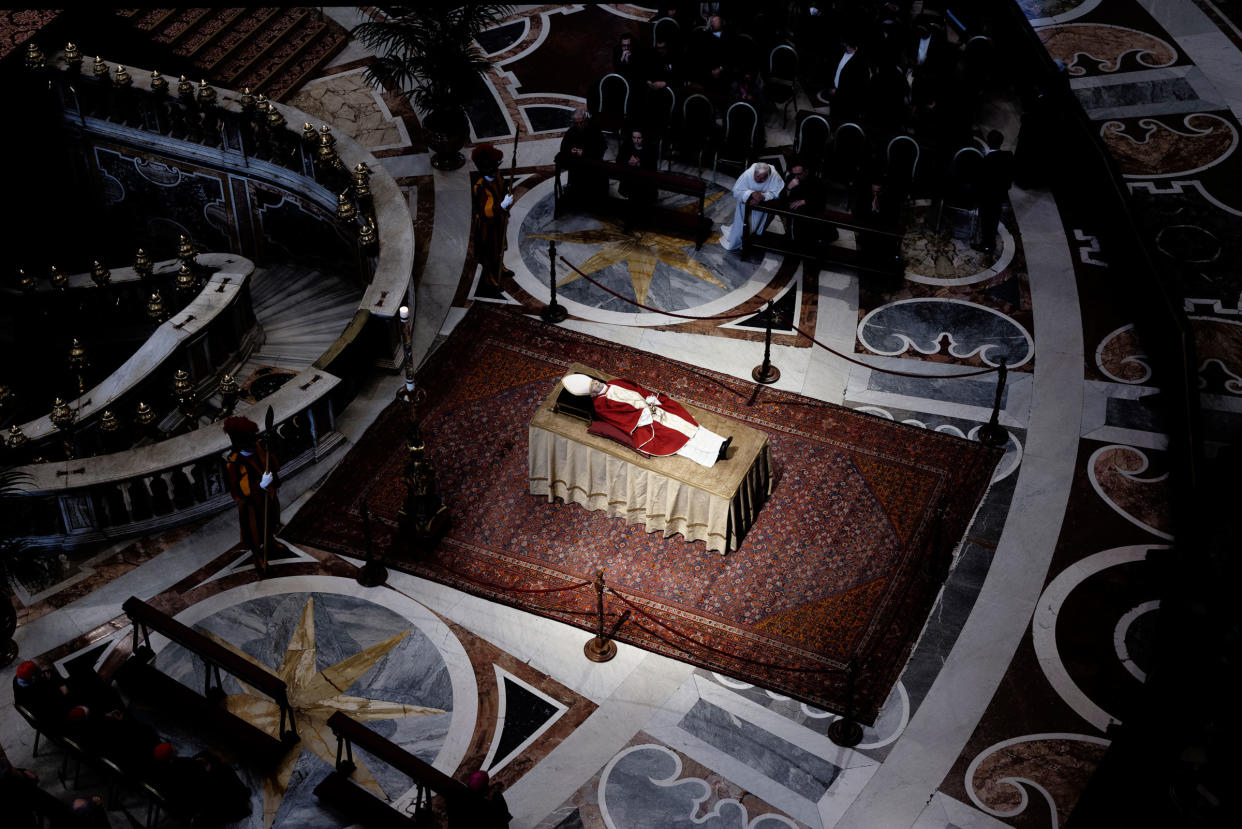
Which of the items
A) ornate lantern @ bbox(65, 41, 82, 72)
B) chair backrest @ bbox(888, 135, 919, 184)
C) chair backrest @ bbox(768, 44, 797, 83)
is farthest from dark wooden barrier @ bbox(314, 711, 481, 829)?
chair backrest @ bbox(768, 44, 797, 83)

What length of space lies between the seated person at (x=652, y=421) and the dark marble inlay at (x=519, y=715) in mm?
2095

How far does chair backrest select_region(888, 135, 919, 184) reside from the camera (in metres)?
13.4

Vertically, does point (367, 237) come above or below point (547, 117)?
below

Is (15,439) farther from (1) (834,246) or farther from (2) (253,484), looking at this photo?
(1) (834,246)

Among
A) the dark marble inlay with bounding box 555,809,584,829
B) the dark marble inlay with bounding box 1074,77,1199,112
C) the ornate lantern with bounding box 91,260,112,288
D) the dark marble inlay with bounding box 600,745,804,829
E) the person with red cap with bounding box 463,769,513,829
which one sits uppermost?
the dark marble inlay with bounding box 1074,77,1199,112

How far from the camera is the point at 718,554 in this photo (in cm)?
1052

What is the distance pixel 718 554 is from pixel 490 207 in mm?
4260

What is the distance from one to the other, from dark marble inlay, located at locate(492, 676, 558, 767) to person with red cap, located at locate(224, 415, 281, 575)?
2269 mm

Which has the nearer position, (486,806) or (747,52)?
(486,806)

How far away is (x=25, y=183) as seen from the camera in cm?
1425

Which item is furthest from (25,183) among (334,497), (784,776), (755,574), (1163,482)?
(1163,482)

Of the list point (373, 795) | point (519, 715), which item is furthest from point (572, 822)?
point (373, 795)

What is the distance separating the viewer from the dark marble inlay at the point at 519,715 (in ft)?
30.0

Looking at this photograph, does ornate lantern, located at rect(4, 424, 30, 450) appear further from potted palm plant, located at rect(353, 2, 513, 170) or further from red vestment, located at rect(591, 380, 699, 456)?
potted palm plant, located at rect(353, 2, 513, 170)
